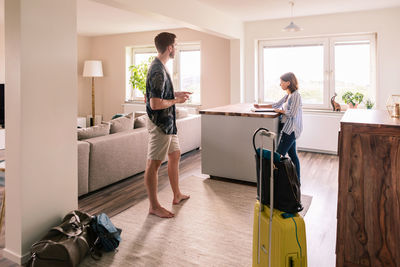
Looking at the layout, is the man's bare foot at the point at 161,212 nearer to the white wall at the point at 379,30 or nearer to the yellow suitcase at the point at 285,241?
the yellow suitcase at the point at 285,241

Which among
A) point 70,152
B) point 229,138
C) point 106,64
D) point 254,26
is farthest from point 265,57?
point 70,152

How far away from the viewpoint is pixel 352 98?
516 cm

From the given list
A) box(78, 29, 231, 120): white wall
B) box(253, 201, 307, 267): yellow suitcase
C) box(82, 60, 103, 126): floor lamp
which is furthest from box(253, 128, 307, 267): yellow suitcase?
box(82, 60, 103, 126): floor lamp

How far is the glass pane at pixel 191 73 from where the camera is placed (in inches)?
262

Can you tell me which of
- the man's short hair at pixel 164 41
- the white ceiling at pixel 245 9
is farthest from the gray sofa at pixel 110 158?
the white ceiling at pixel 245 9

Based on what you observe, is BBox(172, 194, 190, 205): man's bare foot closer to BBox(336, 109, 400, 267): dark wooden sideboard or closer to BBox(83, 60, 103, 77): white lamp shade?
BBox(336, 109, 400, 267): dark wooden sideboard

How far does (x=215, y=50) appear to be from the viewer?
20.5ft

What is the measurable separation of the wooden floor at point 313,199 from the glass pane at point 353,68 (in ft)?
4.03

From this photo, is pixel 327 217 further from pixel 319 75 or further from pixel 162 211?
pixel 319 75

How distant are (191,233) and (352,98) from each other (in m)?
3.80

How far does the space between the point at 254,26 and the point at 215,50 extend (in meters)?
0.85

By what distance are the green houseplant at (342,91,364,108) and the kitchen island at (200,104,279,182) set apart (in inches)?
83.1

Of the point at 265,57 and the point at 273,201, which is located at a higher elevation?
the point at 265,57

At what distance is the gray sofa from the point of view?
335 cm
